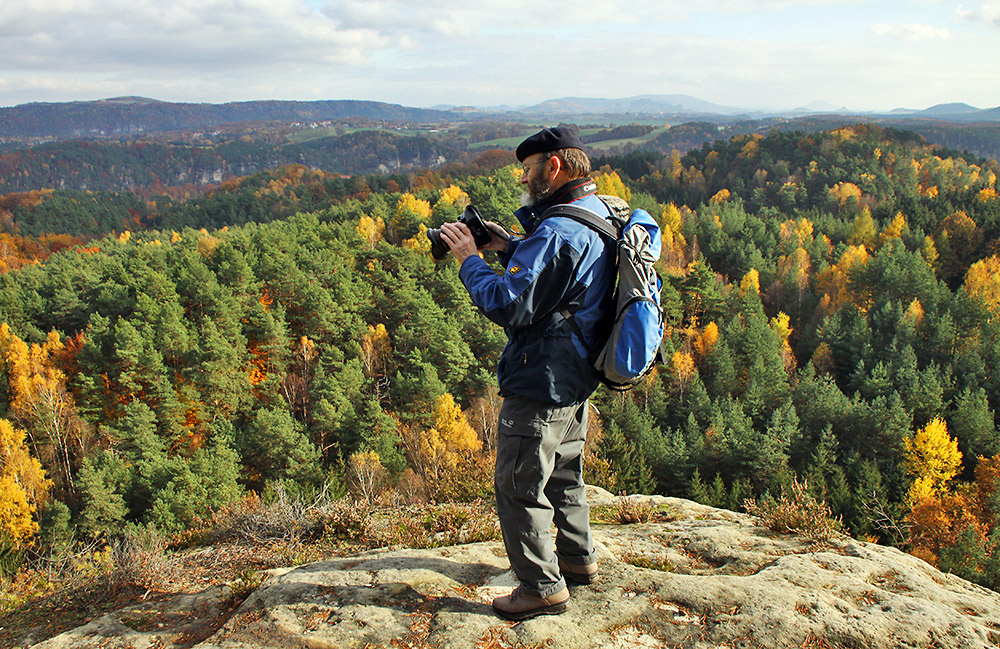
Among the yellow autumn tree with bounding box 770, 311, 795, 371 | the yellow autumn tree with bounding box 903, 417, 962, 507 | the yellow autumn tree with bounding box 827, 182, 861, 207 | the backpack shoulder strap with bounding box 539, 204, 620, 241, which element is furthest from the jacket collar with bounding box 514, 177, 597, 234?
the yellow autumn tree with bounding box 827, 182, 861, 207

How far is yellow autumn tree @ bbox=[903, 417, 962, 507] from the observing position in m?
31.2

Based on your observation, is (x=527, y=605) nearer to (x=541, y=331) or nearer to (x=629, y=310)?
(x=541, y=331)

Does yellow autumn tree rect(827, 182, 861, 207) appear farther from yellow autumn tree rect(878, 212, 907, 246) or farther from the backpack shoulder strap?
the backpack shoulder strap

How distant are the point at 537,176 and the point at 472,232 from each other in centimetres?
51

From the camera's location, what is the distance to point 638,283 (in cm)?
328

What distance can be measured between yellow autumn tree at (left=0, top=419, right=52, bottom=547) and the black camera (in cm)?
2646

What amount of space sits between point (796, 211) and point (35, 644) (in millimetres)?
97131

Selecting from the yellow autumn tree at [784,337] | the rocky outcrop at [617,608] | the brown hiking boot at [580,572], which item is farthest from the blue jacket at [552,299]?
the yellow autumn tree at [784,337]

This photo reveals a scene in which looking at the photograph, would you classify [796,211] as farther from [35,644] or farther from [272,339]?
[35,644]

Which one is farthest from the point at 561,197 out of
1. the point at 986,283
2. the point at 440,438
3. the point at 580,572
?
the point at 986,283

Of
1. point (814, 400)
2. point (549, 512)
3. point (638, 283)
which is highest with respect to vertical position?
point (638, 283)

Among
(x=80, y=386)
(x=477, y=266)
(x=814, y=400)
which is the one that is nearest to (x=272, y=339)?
(x=80, y=386)

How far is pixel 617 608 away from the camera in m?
3.59

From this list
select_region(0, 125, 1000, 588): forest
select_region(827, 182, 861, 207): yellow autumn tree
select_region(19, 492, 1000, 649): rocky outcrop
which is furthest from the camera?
select_region(827, 182, 861, 207): yellow autumn tree
